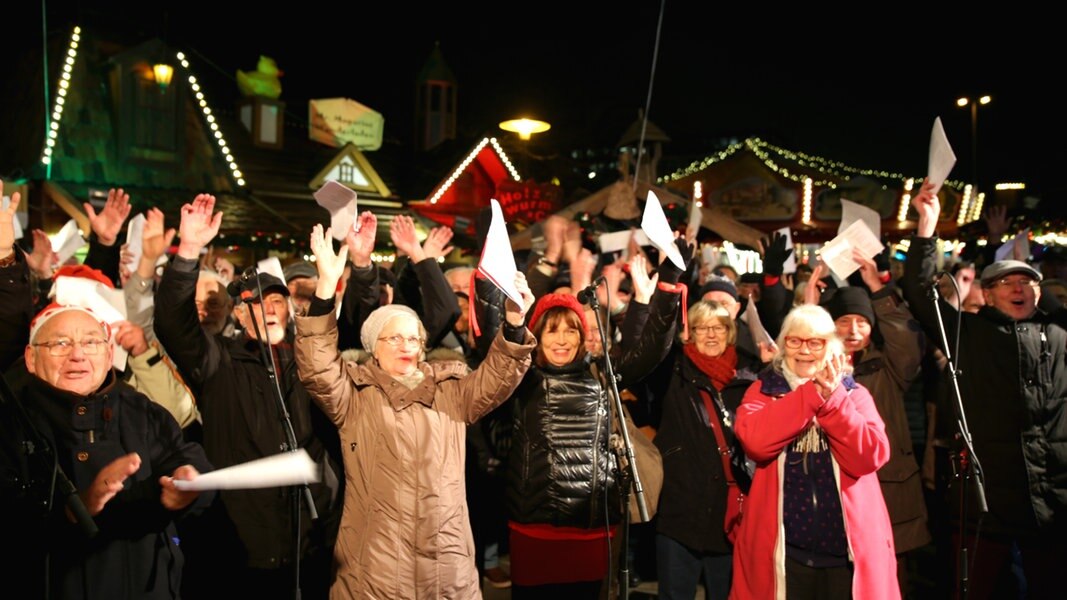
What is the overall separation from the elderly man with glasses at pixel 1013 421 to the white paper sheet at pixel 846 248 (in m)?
0.52

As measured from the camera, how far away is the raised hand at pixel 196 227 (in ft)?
13.4

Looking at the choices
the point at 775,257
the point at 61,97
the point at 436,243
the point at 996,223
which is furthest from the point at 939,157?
the point at 61,97

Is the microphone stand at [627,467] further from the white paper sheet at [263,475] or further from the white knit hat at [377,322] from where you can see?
the white paper sheet at [263,475]

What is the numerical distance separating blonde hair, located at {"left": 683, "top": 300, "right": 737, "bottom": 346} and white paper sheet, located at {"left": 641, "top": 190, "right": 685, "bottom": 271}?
0.65 meters

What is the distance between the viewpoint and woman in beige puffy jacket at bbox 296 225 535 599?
12.4ft

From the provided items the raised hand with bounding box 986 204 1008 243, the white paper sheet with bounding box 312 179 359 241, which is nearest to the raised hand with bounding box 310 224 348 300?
the white paper sheet with bounding box 312 179 359 241

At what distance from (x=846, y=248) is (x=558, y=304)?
2.15 m

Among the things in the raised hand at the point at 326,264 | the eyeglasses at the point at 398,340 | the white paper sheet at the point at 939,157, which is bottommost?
the eyeglasses at the point at 398,340

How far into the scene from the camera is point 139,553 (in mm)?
3273

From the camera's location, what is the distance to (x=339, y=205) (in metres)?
4.65

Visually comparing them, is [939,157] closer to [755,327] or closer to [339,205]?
[755,327]

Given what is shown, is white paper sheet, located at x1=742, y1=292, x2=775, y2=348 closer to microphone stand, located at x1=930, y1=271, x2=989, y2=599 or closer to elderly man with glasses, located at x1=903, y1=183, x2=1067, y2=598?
elderly man with glasses, located at x1=903, y1=183, x2=1067, y2=598

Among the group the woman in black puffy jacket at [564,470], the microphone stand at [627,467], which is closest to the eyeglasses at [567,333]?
the woman in black puffy jacket at [564,470]

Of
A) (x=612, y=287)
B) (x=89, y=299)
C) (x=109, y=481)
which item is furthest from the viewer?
(x=612, y=287)
